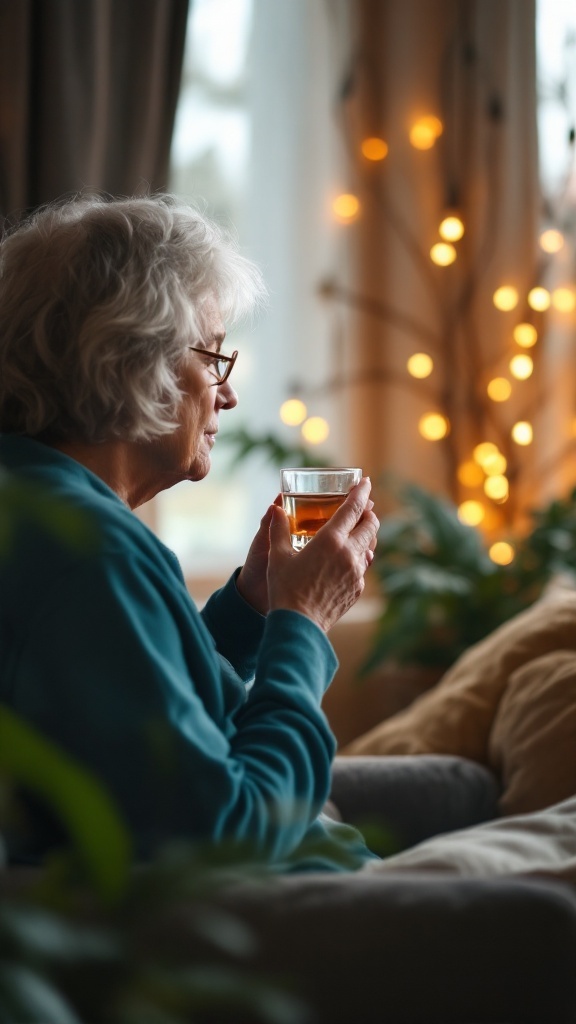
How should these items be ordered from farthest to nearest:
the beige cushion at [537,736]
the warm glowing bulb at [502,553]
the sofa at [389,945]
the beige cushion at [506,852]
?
the warm glowing bulb at [502,553], the beige cushion at [537,736], the beige cushion at [506,852], the sofa at [389,945]

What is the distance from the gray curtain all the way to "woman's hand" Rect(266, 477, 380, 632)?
1.79 metres

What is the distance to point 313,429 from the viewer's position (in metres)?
3.70

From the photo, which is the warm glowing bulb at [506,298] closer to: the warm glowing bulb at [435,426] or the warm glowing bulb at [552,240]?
the warm glowing bulb at [552,240]

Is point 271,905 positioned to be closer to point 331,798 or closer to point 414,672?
point 331,798

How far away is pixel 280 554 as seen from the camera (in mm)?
1276

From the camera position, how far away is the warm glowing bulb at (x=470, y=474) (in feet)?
12.2

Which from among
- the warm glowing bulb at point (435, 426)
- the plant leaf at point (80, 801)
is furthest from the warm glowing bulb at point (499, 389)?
the plant leaf at point (80, 801)

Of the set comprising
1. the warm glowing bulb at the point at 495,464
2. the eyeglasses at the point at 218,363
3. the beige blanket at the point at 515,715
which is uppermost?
the eyeglasses at the point at 218,363

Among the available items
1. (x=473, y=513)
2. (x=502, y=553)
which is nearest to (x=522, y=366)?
(x=473, y=513)

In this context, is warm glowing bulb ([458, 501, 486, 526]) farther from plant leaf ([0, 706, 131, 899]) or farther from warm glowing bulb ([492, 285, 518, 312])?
plant leaf ([0, 706, 131, 899])

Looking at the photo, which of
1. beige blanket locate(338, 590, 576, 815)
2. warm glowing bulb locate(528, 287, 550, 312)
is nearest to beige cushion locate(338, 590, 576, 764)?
beige blanket locate(338, 590, 576, 815)

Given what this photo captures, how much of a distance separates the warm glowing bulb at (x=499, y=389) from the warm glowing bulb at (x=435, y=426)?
17 cm

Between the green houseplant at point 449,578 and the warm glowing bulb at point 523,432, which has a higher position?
the warm glowing bulb at point 523,432

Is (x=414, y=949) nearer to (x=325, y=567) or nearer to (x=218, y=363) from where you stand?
(x=325, y=567)
